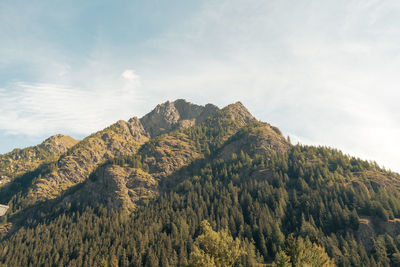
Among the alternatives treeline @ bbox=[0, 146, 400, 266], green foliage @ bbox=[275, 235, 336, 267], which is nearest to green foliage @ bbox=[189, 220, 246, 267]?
green foliage @ bbox=[275, 235, 336, 267]

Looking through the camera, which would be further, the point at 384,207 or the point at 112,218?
the point at 112,218

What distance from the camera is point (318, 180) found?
186 metres

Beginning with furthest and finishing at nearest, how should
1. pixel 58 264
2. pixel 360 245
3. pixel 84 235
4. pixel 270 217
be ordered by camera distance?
pixel 84 235
pixel 270 217
pixel 58 264
pixel 360 245

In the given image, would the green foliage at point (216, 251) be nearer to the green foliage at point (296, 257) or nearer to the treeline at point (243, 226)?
the green foliage at point (296, 257)

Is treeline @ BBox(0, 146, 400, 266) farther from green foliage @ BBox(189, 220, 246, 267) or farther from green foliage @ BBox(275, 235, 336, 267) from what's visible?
green foliage @ BBox(275, 235, 336, 267)

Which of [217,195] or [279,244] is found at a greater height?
[217,195]

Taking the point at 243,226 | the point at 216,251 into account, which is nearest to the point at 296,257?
the point at 216,251

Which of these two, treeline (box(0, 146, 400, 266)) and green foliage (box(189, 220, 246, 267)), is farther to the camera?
treeline (box(0, 146, 400, 266))

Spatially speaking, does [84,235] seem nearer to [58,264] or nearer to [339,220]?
[58,264]

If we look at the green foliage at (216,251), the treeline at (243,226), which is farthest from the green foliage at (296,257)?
the treeline at (243,226)

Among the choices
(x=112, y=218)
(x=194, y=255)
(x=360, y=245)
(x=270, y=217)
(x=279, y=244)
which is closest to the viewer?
(x=194, y=255)

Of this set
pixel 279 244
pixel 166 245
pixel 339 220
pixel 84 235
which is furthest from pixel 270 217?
pixel 84 235

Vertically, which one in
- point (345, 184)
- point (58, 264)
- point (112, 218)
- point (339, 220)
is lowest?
point (58, 264)

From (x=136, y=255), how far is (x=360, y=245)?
4495 inches
